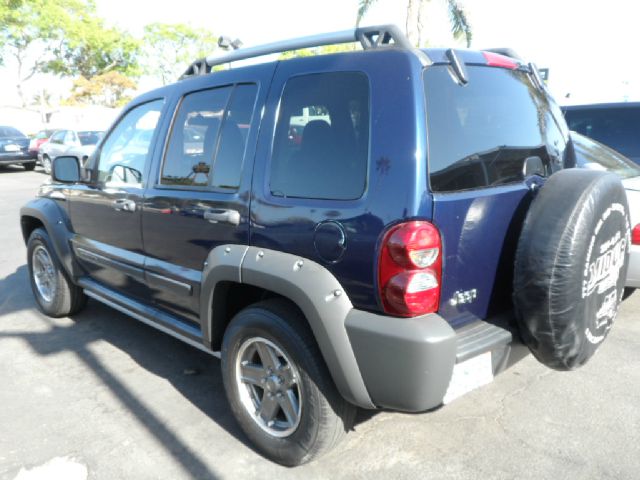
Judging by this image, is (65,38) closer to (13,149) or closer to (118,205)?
(13,149)

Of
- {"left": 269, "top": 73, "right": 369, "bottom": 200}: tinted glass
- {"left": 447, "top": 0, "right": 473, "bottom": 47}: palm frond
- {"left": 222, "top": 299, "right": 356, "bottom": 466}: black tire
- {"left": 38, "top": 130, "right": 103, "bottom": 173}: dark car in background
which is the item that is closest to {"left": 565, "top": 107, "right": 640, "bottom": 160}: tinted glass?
{"left": 269, "top": 73, "right": 369, "bottom": 200}: tinted glass

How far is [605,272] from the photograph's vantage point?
2459 millimetres

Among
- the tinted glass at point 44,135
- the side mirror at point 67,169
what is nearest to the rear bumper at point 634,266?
the side mirror at point 67,169

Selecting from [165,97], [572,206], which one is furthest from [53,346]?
[572,206]

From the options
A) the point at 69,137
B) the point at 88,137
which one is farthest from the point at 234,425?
the point at 69,137

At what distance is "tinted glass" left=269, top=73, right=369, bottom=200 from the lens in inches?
89.9

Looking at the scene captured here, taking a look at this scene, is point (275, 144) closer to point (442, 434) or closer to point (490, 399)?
point (442, 434)

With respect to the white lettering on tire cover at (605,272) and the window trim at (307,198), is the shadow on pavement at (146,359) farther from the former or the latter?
the white lettering on tire cover at (605,272)

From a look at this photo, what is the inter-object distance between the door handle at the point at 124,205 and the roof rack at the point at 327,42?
87 centimetres

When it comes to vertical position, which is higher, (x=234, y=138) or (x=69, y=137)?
(x=234, y=138)

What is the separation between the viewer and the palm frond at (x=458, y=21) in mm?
15047

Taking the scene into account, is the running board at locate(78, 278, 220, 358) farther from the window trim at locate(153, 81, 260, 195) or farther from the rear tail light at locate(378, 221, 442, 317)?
the rear tail light at locate(378, 221, 442, 317)

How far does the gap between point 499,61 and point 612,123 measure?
443 cm

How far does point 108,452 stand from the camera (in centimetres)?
279
